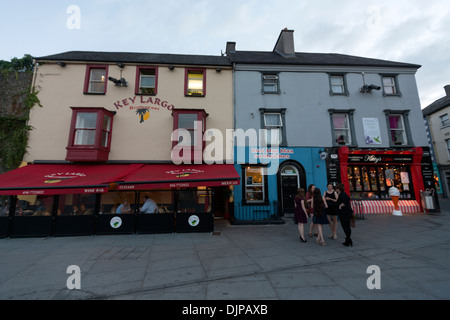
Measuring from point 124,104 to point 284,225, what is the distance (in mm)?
11799

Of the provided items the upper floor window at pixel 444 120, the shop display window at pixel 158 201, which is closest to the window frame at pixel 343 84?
the shop display window at pixel 158 201

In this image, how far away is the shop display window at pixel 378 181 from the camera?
496 inches

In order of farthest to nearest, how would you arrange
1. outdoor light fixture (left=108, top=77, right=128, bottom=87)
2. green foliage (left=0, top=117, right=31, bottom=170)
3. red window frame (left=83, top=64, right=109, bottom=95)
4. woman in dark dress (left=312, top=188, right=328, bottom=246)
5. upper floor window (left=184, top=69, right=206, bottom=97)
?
upper floor window (left=184, top=69, right=206, bottom=97) → red window frame (left=83, top=64, right=109, bottom=95) → outdoor light fixture (left=108, top=77, right=128, bottom=87) → green foliage (left=0, top=117, right=31, bottom=170) → woman in dark dress (left=312, top=188, right=328, bottom=246)

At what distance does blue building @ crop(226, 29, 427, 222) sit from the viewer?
464 inches

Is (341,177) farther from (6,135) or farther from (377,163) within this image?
(6,135)

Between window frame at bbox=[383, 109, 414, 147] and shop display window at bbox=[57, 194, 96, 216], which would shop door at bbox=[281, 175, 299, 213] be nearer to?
window frame at bbox=[383, 109, 414, 147]

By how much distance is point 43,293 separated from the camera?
3742 millimetres

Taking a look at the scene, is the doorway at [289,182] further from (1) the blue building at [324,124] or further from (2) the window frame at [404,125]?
(2) the window frame at [404,125]

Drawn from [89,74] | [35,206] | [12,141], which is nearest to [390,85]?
[89,74]

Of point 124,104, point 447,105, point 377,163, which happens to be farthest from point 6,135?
point 447,105

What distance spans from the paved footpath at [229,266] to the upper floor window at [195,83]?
28.8ft

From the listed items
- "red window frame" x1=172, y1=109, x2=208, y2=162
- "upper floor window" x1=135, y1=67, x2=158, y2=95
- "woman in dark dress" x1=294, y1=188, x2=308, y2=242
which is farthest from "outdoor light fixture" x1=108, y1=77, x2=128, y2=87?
"woman in dark dress" x1=294, y1=188, x2=308, y2=242

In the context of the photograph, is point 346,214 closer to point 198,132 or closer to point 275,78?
point 198,132

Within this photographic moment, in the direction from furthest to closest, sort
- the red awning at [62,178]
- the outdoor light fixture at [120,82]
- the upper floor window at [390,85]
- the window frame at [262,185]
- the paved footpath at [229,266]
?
the upper floor window at [390,85] < the outdoor light fixture at [120,82] < the window frame at [262,185] < the red awning at [62,178] < the paved footpath at [229,266]
